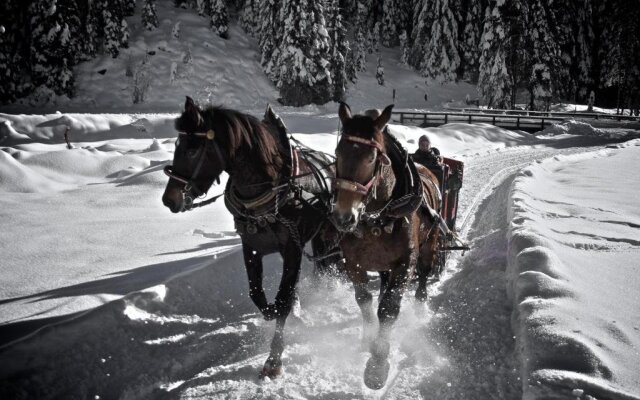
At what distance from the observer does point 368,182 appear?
3.24 metres

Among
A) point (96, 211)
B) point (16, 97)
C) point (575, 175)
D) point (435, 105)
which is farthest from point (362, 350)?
point (435, 105)

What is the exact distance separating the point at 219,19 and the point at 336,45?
15.1m

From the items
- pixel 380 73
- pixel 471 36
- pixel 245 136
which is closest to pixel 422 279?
pixel 245 136

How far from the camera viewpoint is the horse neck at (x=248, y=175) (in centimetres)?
405

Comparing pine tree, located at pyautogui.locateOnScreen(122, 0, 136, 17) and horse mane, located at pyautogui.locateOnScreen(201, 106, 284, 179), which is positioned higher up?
pine tree, located at pyautogui.locateOnScreen(122, 0, 136, 17)

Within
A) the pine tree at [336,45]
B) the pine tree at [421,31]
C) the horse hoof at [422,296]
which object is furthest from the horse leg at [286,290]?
the pine tree at [421,31]

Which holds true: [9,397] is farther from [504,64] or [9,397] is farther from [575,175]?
[504,64]

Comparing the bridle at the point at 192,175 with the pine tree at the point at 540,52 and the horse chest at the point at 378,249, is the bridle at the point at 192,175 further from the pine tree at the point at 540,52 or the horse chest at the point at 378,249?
the pine tree at the point at 540,52

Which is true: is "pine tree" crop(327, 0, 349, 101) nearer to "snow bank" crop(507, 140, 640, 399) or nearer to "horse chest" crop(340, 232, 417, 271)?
"snow bank" crop(507, 140, 640, 399)

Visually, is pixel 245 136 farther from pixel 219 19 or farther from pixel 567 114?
pixel 219 19

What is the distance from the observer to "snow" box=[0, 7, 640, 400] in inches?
134

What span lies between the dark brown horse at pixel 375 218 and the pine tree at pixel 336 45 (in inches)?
1141

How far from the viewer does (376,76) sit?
144ft

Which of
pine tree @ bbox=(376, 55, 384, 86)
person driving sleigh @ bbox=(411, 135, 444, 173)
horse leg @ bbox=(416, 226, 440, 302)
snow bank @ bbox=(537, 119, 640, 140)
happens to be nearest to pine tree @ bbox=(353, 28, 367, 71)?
pine tree @ bbox=(376, 55, 384, 86)
